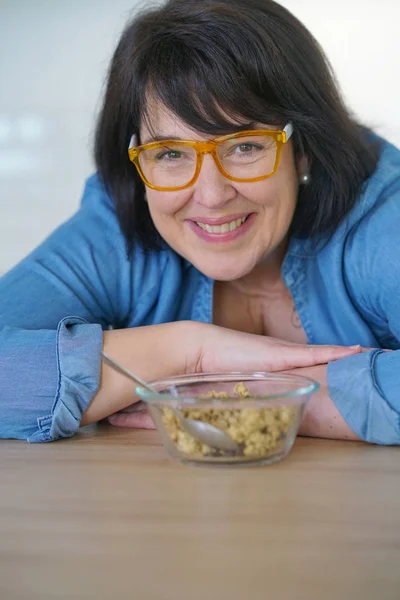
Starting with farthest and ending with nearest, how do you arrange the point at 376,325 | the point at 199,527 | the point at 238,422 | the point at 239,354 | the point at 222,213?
the point at 376,325
the point at 222,213
the point at 239,354
the point at 238,422
the point at 199,527

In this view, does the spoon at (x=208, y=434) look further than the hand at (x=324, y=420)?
No

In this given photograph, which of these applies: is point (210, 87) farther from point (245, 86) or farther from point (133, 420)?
point (133, 420)

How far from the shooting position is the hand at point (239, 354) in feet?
3.58

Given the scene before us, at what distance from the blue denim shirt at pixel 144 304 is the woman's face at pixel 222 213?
0.09 metres

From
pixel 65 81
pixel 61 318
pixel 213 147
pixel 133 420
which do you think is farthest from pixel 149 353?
pixel 65 81

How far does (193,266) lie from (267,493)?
2.31ft

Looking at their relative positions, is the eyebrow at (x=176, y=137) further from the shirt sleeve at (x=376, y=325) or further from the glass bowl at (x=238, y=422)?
the glass bowl at (x=238, y=422)

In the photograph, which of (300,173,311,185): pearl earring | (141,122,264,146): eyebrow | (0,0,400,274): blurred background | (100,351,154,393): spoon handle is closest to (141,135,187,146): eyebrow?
(141,122,264,146): eyebrow

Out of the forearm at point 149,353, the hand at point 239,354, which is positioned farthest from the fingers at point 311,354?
the forearm at point 149,353

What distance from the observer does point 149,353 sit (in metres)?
1.15

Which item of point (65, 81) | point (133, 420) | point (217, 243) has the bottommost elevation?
point (133, 420)

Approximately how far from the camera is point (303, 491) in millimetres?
793

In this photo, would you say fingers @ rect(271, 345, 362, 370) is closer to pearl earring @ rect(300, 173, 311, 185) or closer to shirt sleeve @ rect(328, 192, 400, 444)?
shirt sleeve @ rect(328, 192, 400, 444)

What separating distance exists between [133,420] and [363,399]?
0.34 meters
